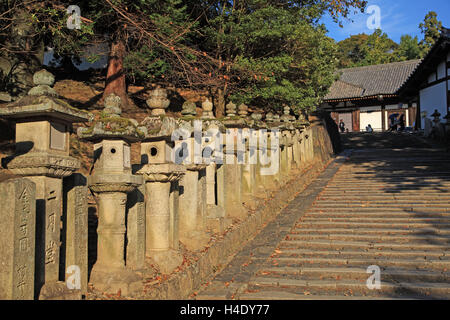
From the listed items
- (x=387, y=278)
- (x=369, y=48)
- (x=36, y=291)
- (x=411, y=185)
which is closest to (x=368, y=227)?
(x=387, y=278)

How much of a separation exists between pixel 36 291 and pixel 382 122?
3856cm

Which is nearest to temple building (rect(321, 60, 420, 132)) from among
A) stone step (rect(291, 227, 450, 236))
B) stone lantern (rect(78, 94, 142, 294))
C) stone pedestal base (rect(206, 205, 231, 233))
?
stone step (rect(291, 227, 450, 236))

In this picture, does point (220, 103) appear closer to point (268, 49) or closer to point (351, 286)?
point (268, 49)

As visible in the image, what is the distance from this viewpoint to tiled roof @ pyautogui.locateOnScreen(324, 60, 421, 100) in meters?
39.9

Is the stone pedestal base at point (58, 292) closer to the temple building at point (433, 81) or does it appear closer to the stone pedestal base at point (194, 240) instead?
the stone pedestal base at point (194, 240)

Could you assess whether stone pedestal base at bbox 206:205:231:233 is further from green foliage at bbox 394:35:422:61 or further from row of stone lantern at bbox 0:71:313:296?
green foliage at bbox 394:35:422:61

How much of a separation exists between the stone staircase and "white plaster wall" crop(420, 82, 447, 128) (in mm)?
16124

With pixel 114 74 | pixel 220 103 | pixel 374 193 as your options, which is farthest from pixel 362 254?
pixel 114 74

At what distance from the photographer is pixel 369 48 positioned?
53938mm

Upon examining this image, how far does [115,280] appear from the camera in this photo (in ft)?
15.2

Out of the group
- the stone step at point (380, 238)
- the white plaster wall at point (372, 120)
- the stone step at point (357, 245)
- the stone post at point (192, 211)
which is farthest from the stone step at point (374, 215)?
the white plaster wall at point (372, 120)

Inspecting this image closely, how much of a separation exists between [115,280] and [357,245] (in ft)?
16.5

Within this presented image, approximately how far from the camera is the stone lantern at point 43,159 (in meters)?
3.90

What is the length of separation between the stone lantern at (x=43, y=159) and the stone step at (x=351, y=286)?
10.8 ft
